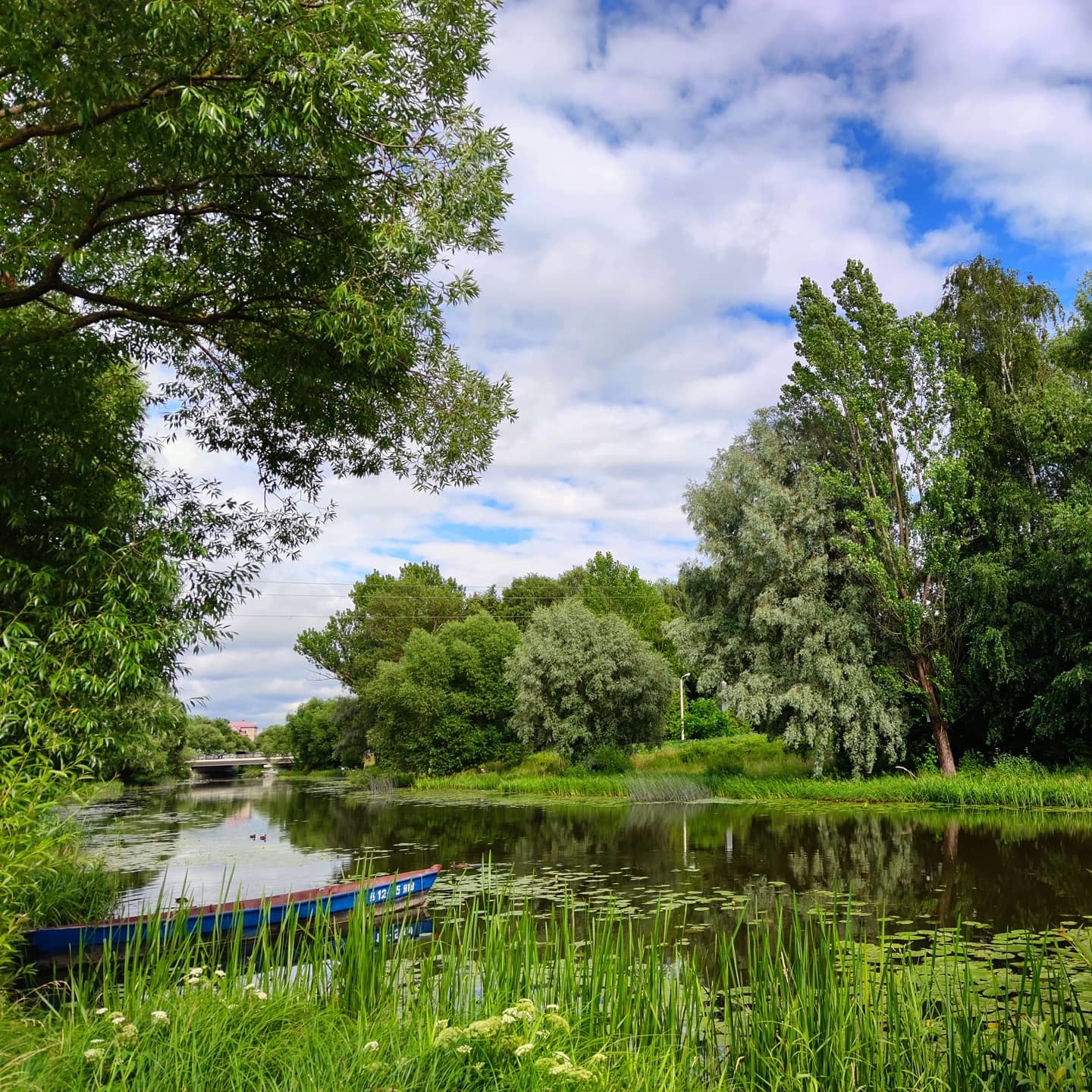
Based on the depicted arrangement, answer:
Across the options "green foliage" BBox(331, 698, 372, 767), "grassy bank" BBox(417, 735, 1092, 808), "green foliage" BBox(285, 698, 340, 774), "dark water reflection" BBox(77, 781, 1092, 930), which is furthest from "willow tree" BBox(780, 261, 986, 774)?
"green foliage" BBox(285, 698, 340, 774)

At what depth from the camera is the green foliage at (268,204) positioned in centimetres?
609

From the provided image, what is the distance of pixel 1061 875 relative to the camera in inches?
495

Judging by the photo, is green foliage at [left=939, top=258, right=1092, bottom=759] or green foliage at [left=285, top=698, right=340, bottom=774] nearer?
green foliage at [left=939, top=258, right=1092, bottom=759]

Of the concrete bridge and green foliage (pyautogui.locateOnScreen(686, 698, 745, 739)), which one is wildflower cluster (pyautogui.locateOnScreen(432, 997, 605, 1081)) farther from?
the concrete bridge

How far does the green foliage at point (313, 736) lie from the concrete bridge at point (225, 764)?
33.8 feet

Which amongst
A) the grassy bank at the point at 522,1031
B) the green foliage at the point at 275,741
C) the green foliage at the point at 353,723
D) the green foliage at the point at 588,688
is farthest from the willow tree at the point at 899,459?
the green foliage at the point at 275,741

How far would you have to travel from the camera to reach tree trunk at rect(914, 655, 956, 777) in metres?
26.0

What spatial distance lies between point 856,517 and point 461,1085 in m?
25.1

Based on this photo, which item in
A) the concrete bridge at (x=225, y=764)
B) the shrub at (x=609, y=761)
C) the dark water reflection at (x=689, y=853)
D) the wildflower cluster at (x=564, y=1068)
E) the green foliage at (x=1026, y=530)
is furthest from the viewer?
the concrete bridge at (x=225, y=764)

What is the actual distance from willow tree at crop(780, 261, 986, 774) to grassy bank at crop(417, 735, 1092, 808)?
2269 millimetres

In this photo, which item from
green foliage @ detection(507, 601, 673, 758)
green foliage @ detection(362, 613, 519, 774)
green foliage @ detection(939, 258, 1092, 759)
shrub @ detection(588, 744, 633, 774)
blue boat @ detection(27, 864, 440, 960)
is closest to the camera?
blue boat @ detection(27, 864, 440, 960)

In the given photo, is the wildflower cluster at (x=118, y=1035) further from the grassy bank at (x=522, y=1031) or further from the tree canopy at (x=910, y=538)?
the tree canopy at (x=910, y=538)

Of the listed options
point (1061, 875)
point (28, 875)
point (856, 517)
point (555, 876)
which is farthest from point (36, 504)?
point (856, 517)

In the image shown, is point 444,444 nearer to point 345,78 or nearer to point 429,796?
point 345,78
